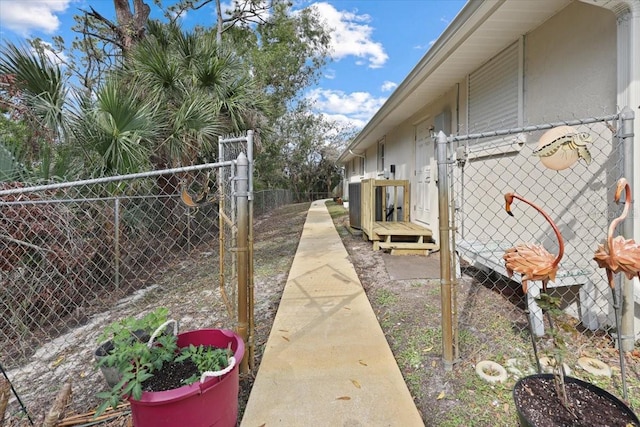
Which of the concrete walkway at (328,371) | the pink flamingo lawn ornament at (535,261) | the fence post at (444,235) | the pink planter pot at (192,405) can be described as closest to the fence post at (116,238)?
the concrete walkway at (328,371)

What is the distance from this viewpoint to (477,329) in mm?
2814

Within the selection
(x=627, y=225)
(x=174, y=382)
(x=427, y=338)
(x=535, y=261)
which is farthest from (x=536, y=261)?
(x=174, y=382)

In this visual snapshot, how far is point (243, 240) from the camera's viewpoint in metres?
2.11

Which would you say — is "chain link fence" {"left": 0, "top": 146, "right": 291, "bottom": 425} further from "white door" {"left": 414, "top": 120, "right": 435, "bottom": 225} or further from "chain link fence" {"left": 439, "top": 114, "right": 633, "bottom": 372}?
"white door" {"left": 414, "top": 120, "right": 435, "bottom": 225}

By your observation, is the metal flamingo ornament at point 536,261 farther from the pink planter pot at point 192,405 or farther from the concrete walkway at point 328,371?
the pink planter pot at point 192,405

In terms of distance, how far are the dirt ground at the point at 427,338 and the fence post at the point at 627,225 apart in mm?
147

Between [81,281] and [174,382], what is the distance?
2.96 m

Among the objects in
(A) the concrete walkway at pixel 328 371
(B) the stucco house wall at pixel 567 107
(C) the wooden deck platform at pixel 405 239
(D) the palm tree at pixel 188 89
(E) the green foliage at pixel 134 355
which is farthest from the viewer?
(C) the wooden deck platform at pixel 405 239

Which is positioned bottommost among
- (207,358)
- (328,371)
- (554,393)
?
(328,371)

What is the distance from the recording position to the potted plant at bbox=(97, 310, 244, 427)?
1469 millimetres

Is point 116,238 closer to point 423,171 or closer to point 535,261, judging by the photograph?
point 535,261

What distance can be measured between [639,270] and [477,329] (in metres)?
1.48

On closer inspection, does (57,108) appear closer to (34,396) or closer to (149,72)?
(149,72)

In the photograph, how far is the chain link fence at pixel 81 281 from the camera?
2535 mm
